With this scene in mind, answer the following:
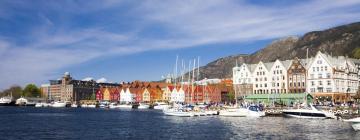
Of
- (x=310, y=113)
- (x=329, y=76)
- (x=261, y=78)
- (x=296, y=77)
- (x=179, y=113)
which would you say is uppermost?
(x=261, y=78)

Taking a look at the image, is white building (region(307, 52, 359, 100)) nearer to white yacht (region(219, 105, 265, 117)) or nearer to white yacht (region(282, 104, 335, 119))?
white yacht (region(219, 105, 265, 117))

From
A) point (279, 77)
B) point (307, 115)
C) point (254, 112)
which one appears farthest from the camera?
point (279, 77)

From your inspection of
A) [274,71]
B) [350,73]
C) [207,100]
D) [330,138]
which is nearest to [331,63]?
[350,73]

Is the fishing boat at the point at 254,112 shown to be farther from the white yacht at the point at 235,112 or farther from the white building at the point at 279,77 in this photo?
the white building at the point at 279,77

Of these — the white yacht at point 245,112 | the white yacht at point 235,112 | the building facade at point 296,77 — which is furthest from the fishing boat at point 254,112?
the building facade at point 296,77

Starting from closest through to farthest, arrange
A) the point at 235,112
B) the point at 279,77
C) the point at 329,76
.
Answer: the point at 235,112, the point at 329,76, the point at 279,77

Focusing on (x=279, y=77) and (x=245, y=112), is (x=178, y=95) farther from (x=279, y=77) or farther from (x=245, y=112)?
(x=245, y=112)

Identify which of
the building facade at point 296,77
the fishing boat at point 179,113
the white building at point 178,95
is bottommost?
the fishing boat at point 179,113

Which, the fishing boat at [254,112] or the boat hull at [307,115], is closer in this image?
the boat hull at [307,115]

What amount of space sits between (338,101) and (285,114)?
32.5m

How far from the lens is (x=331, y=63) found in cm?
12875

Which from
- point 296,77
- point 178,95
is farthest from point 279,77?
point 178,95

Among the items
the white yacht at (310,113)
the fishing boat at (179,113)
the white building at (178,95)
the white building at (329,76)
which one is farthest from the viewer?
the white building at (178,95)

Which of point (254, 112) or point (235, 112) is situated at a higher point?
point (254, 112)
